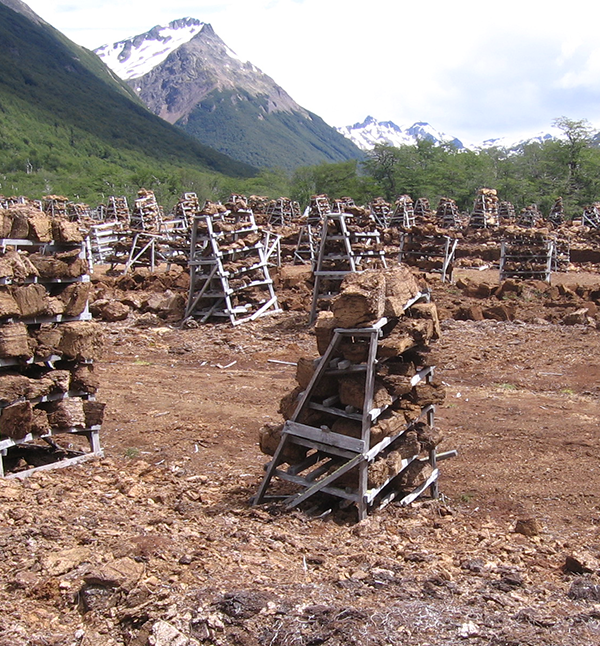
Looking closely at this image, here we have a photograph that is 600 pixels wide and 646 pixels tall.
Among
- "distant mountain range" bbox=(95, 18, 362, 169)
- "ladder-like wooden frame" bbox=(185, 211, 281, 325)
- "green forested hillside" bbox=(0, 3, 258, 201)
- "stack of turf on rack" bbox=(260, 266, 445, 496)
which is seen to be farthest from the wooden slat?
"distant mountain range" bbox=(95, 18, 362, 169)

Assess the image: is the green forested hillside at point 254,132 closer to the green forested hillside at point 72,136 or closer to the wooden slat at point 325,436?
the green forested hillside at point 72,136

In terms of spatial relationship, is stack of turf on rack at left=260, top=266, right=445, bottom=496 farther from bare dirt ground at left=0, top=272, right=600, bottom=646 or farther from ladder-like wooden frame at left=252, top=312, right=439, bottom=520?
bare dirt ground at left=0, top=272, right=600, bottom=646

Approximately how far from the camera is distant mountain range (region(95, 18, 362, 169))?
154000 mm

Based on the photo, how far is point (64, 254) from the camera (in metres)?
6.93

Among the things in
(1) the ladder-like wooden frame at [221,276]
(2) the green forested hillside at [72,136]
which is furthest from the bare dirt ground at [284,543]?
(2) the green forested hillside at [72,136]

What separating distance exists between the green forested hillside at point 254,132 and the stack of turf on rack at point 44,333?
457 ft

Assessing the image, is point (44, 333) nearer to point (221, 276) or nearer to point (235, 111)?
point (221, 276)

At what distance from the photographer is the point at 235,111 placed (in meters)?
166

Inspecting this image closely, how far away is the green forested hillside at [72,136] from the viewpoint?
246 ft

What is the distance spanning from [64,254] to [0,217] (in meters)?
0.77

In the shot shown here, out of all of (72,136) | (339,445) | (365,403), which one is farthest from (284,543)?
(72,136)

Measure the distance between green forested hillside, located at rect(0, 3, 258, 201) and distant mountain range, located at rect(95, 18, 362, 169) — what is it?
28.2 metres

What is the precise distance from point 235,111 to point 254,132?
443 inches

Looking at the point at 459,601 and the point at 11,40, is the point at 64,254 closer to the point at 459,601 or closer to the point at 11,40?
the point at 459,601
